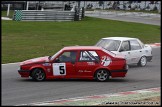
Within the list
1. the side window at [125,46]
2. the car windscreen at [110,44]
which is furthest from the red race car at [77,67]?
the side window at [125,46]

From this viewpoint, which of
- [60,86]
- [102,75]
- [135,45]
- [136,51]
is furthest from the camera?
[135,45]

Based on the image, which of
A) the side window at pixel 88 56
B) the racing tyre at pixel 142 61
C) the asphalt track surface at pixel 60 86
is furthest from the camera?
the racing tyre at pixel 142 61

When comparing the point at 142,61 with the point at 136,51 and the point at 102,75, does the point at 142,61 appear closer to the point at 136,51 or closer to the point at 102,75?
the point at 136,51

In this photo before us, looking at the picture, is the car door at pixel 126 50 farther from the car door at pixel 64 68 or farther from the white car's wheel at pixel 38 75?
the white car's wheel at pixel 38 75

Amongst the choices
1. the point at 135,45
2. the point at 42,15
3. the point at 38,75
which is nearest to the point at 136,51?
the point at 135,45

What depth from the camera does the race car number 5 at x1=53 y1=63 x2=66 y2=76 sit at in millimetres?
13992

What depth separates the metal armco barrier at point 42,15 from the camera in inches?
1891

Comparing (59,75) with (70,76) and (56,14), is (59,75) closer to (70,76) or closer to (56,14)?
(70,76)

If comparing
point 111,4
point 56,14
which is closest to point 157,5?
point 111,4

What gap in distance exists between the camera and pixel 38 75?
1405cm

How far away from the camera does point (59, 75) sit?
1399 centimetres

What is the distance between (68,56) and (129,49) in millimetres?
4028

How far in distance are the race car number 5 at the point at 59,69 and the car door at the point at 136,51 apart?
14.3ft

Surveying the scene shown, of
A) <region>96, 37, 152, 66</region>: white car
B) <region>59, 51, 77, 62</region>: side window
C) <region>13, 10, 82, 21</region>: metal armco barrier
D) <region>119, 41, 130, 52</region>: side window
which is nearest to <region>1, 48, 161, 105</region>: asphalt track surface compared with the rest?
<region>59, 51, 77, 62</region>: side window
